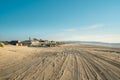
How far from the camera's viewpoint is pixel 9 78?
7957 mm

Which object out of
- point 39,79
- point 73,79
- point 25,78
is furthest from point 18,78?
point 73,79

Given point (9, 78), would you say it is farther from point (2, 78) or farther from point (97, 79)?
point (97, 79)

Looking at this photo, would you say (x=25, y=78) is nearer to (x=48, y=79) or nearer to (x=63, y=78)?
(x=48, y=79)

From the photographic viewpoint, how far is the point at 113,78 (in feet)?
26.6

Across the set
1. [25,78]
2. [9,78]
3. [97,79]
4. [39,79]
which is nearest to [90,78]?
[97,79]

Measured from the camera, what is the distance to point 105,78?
26.6 feet

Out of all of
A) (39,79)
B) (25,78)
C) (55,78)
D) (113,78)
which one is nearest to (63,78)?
(55,78)

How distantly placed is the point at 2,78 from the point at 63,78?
115 inches

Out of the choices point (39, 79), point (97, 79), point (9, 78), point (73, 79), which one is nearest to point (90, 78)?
point (97, 79)

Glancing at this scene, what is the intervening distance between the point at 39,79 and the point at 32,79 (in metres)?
0.32

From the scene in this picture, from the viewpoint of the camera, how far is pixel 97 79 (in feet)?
25.8

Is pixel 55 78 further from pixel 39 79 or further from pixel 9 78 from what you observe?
pixel 9 78

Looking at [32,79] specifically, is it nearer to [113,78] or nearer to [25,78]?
[25,78]

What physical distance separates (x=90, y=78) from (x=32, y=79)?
276 centimetres
